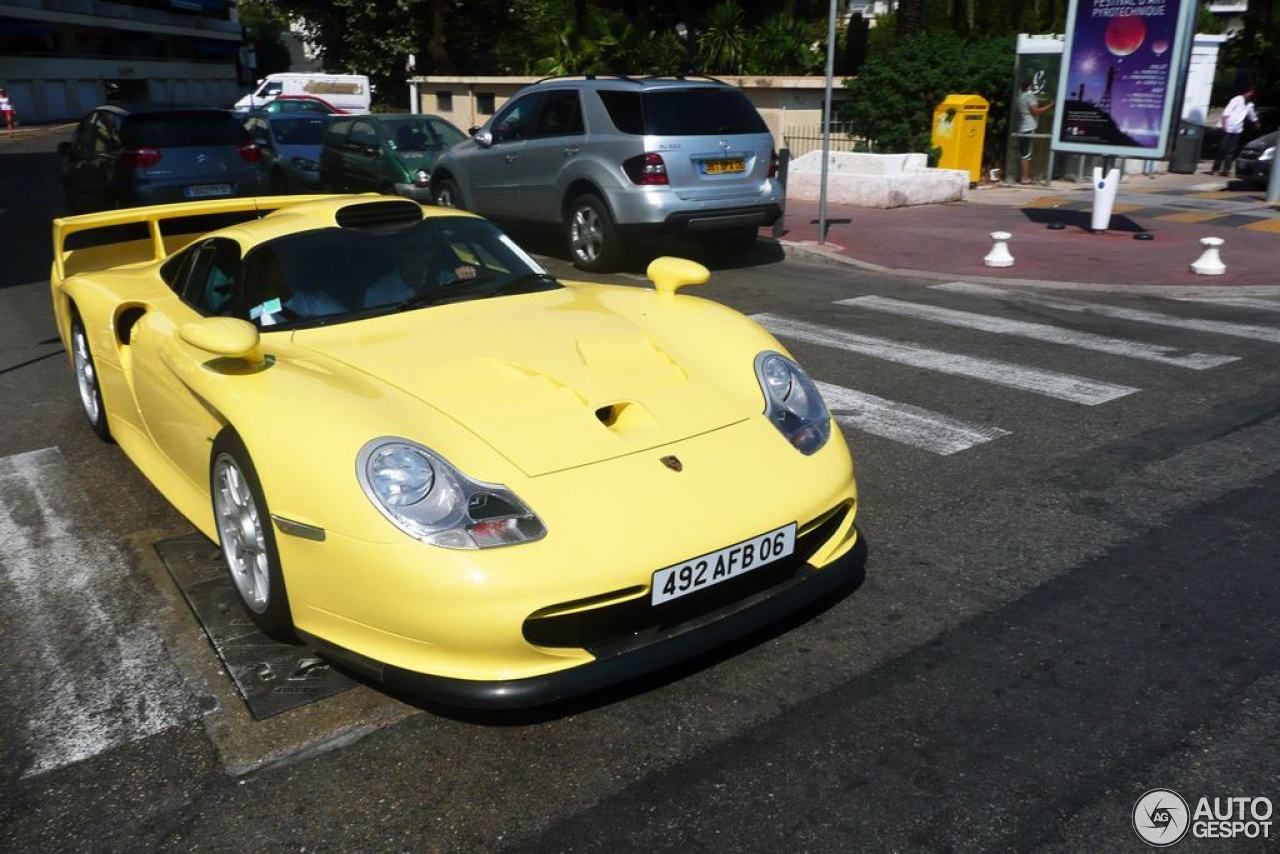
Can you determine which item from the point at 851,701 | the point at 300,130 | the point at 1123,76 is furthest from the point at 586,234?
the point at 300,130

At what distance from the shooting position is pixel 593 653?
126 inches

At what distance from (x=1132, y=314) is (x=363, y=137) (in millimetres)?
11030

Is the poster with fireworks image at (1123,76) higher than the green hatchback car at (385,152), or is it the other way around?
the poster with fireworks image at (1123,76)

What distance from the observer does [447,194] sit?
47.4 feet

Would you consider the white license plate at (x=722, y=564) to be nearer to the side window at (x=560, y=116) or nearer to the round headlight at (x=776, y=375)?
the round headlight at (x=776, y=375)

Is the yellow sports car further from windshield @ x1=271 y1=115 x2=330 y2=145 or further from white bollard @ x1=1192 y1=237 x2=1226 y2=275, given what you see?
windshield @ x1=271 y1=115 x2=330 y2=145

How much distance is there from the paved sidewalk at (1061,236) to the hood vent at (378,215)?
25.9 ft

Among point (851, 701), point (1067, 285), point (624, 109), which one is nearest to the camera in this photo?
point (851, 701)

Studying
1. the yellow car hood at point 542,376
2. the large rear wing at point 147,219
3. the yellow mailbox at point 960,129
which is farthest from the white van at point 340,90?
the yellow car hood at point 542,376

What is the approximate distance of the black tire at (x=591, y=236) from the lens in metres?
11.5

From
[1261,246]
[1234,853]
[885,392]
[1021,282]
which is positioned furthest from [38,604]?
[1261,246]

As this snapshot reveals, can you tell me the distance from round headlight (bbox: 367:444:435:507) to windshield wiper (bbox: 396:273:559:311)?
1.32 m

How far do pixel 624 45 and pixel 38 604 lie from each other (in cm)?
2392

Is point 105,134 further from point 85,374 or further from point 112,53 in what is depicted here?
point 112,53
